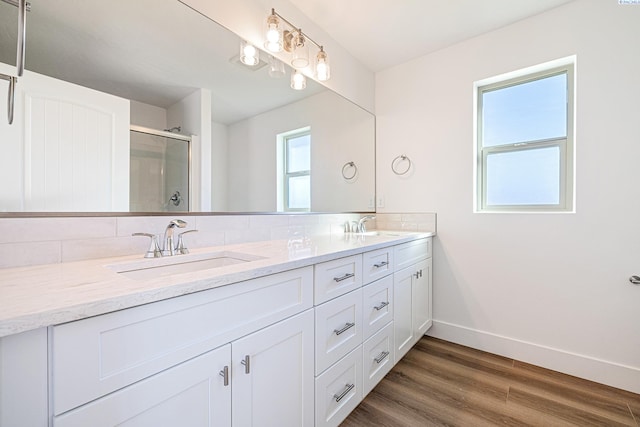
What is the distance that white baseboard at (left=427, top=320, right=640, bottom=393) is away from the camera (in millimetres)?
1623

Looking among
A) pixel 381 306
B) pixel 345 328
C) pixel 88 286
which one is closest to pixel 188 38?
pixel 88 286

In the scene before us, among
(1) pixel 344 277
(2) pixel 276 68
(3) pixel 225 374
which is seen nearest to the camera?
(3) pixel 225 374

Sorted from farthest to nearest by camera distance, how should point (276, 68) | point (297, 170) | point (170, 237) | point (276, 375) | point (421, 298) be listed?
point (421, 298) < point (297, 170) < point (276, 68) < point (170, 237) < point (276, 375)

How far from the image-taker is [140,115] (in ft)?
3.84

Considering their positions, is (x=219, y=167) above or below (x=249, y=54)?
below

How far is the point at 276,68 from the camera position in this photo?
5.69 feet

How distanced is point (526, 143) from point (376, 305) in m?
1.64

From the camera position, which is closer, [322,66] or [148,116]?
[148,116]

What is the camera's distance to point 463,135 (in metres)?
2.16

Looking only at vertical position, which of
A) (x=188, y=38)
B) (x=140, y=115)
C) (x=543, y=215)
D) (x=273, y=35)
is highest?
(x=273, y=35)

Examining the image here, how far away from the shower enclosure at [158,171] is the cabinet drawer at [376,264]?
0.95m

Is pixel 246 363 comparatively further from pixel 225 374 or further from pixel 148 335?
pixel 148 335

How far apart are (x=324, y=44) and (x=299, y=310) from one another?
6.34ft

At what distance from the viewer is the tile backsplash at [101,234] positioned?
92 cm
